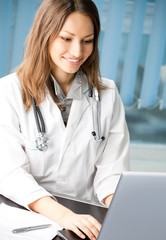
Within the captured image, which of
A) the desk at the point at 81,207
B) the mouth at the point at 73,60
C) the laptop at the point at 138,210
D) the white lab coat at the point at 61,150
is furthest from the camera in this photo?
the mouth at the point at 73,60

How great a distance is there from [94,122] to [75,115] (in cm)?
7

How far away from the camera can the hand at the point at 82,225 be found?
90cm

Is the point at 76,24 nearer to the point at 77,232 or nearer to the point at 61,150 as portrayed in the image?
the point at 61,150

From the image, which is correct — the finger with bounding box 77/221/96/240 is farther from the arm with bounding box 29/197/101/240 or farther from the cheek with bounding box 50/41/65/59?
the cheek with bounding box 50/41/65/59

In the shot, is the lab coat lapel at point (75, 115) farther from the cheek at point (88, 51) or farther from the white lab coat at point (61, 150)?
the cheek at point (88, 51)

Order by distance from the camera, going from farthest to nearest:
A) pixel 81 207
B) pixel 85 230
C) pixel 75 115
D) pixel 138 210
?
pixel 75 115 < pixel 81 207 < pixel 85 230 < pixel 138 210

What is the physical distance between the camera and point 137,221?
23.5 inches

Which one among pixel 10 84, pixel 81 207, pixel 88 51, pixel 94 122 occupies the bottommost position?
pixel 81 207

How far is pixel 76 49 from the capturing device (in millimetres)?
1216

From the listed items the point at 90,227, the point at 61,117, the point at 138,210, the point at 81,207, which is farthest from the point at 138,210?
the point at 61,117

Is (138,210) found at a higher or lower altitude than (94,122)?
higher

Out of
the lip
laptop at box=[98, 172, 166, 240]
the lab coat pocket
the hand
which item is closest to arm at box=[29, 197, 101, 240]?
the hand

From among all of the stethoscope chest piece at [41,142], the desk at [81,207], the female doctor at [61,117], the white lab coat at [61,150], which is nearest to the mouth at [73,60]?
the female doctor at [61,117]

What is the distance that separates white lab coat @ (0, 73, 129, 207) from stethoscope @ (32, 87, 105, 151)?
0.6 inches
